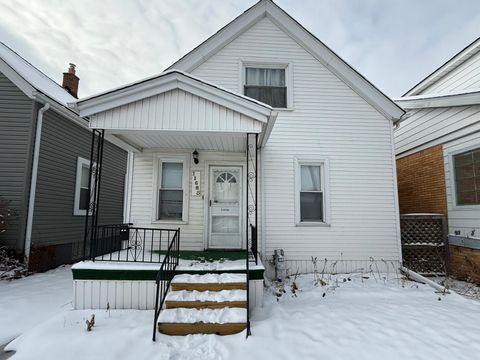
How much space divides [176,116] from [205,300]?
312cm

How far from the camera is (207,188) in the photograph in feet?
22.6

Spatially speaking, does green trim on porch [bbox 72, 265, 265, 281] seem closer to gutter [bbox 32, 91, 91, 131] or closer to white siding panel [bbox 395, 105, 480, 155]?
gutter [bbox 32, 91, 91, 131]

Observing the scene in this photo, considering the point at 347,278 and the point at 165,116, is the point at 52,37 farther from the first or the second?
the point at 347,278

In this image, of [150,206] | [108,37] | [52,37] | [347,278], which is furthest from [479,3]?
[52,37]

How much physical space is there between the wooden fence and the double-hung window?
5.98 metres

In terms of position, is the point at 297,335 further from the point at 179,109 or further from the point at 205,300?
the point at 179,109

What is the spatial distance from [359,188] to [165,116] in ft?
17.0

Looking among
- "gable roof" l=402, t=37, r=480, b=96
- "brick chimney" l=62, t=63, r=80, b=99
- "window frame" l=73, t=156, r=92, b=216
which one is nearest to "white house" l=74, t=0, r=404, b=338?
"gable roof" l=402, t=37, r=480, b=96

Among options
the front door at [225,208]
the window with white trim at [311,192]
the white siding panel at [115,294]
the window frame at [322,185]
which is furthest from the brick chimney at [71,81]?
the window with white trim at [311,192]

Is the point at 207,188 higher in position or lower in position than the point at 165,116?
lower

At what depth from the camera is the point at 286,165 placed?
7027mm

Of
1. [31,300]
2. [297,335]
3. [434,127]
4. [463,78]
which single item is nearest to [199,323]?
[297,335]

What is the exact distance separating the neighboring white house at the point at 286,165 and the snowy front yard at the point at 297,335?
2162 millimetres

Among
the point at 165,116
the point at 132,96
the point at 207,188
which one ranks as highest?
the point at 132,96
